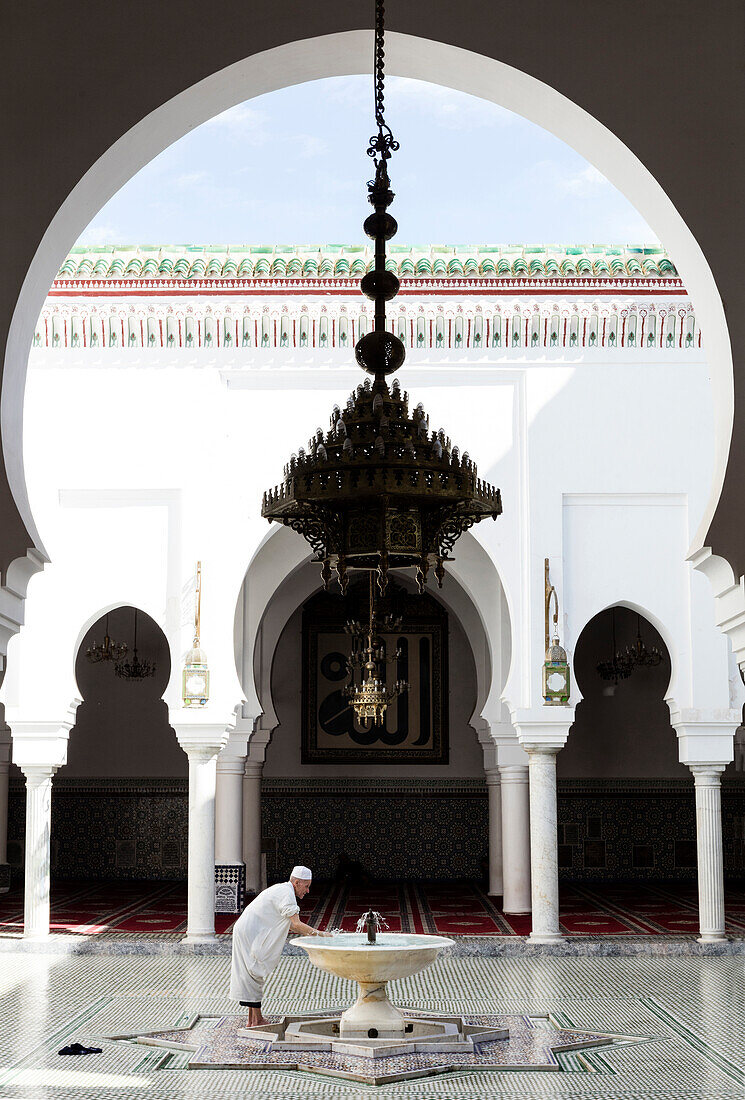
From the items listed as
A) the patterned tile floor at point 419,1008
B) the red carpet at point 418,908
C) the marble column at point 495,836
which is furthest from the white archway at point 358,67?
the marble column at point 495,836

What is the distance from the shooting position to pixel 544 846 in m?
8.38

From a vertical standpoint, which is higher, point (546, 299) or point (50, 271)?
point (546, 299)

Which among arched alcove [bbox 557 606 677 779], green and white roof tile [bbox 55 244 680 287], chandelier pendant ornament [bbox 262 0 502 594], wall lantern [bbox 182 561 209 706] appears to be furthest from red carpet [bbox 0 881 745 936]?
chandelier pendant ornament [bbox 262 0 502 594]

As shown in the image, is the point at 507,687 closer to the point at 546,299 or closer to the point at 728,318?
the point at 546,299

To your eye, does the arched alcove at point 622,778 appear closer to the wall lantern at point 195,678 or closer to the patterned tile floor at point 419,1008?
the patterned tile floor at point 419,1008

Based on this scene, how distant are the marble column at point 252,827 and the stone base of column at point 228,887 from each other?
157cm

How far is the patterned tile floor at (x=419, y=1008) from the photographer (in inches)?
173

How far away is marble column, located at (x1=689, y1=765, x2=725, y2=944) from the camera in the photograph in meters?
8.14

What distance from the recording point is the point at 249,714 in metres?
9.36

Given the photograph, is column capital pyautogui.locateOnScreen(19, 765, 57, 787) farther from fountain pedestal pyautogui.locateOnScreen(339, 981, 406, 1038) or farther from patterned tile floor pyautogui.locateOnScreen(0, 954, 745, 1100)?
fountain pedestal pyautogui.locateOnScreen(339, 981, 406, 1038)

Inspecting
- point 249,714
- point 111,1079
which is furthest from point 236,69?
point 249,714

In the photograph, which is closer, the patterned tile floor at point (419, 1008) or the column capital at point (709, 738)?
the patterned tile floor at point (419, 1008)

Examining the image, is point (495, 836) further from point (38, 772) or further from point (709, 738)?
point (38, 772)

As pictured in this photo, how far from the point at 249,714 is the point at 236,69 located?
7023 millimetres
